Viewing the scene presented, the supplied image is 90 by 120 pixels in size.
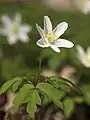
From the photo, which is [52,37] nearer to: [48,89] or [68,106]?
[48,89]

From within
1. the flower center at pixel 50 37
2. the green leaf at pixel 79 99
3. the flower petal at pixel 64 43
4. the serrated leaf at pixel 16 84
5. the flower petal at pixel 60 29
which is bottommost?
the green leaf at pixel 79 99

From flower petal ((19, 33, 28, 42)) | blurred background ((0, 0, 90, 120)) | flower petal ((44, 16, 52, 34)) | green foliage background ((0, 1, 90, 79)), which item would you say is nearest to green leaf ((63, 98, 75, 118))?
blurred background ((0, 0, 90, 120))

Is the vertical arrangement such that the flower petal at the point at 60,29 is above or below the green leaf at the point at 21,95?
above

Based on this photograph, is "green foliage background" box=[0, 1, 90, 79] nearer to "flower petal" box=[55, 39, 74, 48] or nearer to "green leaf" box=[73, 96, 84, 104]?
"green leaf" box=[73, 96, 84, 104]

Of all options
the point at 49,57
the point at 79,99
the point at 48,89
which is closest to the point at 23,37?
the point at 49,57

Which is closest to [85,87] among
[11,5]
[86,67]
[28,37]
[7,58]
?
[86,67]

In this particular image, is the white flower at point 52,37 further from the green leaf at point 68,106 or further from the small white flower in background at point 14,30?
the small white flower in background at point 14,30

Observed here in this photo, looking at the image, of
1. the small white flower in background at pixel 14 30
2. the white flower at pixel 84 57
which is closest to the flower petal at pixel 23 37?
the small white flower in background at pixel 14 30
